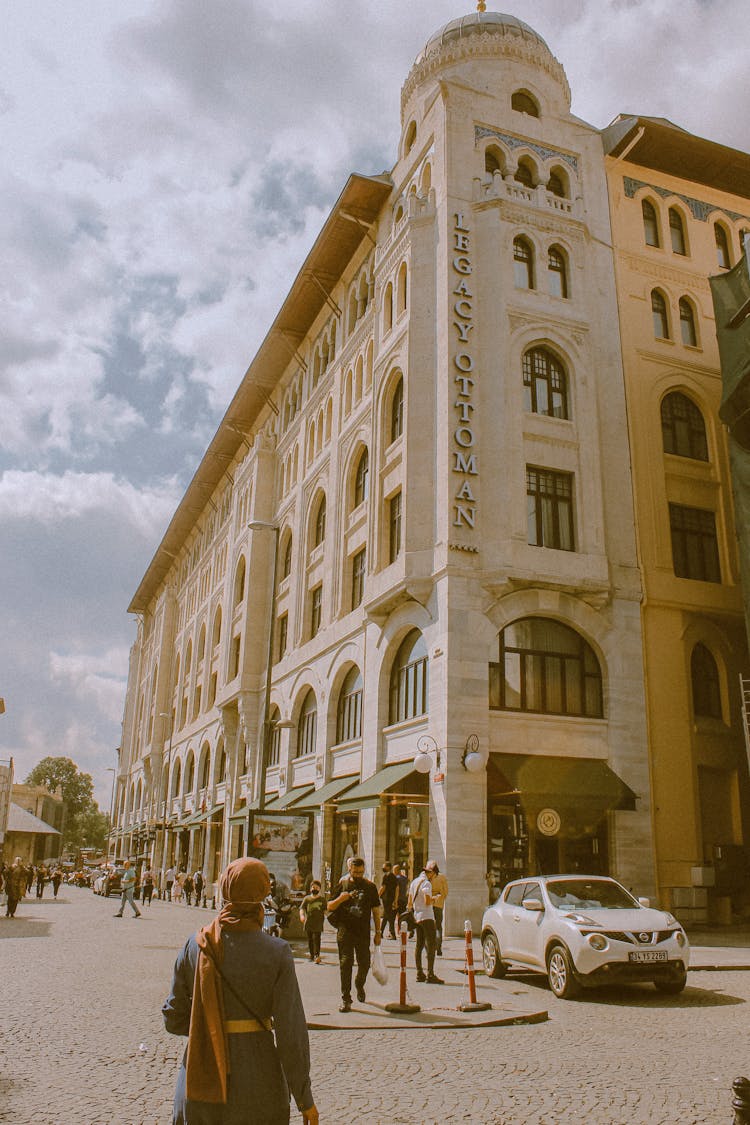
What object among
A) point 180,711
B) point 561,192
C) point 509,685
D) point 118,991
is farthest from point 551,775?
point 180,711

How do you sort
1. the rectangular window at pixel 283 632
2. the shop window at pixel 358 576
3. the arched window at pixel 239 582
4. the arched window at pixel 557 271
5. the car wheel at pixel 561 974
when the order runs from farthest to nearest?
the arched window at pixel 239 582 → the rectangular window at pixel 283 632 → the shop window at pixel 358 576 → the arched window at pixel 557 271 → the car wheel at pixel 561 974

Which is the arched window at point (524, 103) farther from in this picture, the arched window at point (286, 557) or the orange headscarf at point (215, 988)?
the orange headscarf at point (215, 988)

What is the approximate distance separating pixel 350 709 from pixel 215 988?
2561cm

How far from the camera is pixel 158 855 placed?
55.2m

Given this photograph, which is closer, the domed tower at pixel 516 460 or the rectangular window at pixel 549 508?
the domed tower at pixel 516 460

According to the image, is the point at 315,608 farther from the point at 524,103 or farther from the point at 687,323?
the point at 524,103

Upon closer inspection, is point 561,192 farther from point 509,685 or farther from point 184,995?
point 184,995

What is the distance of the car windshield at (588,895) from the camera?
1243 cm

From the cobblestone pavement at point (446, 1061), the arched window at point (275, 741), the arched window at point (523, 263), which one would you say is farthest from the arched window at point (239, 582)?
the cobblestone pavement at point (446, 1061)

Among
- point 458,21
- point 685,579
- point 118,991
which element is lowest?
point 118,991

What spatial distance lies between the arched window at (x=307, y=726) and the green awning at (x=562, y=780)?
1160 cm

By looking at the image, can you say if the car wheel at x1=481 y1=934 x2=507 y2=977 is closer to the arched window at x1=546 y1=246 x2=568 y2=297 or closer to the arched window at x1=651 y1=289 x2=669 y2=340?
the arched window at x1=546 y1=246 x2=568 y2=297

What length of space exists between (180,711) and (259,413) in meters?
21.5

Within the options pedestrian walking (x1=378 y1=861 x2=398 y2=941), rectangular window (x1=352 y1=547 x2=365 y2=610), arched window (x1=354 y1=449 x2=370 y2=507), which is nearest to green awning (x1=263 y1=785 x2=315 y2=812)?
rectangular window (x1=352 y1=547 x2=365 y2=610)
